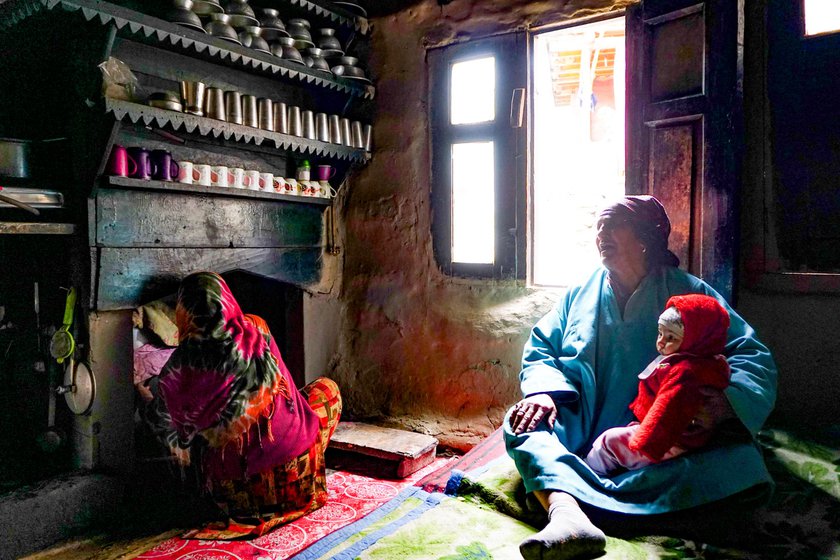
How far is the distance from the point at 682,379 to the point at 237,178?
8.60 feet

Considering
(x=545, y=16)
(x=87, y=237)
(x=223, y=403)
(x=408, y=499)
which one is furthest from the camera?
(x=545, y=16)

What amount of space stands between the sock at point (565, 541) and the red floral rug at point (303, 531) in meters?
1.02

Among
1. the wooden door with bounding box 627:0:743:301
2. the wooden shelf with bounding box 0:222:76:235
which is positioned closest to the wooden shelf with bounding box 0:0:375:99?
the wooden shelf with bounding box 0:222:76:235

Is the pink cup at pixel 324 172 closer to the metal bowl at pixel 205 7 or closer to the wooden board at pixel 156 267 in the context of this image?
the wooden board at pixel 156 267

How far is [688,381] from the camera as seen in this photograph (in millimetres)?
1848

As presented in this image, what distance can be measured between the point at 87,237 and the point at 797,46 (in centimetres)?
351

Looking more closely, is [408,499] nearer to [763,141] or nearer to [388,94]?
[763,141]

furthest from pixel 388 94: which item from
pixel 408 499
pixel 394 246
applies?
pixel 408 499

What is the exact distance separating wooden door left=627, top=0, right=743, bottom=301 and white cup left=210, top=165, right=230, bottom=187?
7.44ft

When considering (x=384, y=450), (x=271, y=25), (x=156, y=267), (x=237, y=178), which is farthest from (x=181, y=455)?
(x=271, y=25)

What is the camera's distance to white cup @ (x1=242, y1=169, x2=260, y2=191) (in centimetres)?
336

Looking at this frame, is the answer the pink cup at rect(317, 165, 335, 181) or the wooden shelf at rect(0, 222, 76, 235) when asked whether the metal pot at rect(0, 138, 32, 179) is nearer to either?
the wooden shelf at rect(0, 222, 76, 235)

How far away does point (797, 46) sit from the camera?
2627mm

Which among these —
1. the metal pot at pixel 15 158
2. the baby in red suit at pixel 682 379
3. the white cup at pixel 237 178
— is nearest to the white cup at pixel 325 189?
the white cup at pixel 237 178
